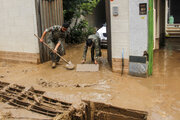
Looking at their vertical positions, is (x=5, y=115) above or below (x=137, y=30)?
below

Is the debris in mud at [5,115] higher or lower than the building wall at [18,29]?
lower

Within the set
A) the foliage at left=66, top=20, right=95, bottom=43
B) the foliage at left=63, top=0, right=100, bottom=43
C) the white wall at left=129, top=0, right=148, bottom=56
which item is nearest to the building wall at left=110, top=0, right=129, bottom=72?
the white wall at left=129, top=0, right=148, bottom=56

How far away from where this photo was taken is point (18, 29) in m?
8.10

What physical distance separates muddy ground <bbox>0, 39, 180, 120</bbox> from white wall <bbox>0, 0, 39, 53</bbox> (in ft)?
2.62

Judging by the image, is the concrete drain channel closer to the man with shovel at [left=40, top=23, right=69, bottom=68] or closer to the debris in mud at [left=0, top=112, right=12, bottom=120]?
the debris in mud at [left=0, top=112, right=12, bottom=120]

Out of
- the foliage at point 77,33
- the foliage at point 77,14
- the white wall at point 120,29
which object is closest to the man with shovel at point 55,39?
the white wall at point 120,29

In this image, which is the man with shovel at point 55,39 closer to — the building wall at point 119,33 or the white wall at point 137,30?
the building wall at point 119,33

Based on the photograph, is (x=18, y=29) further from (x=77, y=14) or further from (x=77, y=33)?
(x=77, y=33)

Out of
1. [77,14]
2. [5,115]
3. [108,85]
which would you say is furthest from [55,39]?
[5,115]

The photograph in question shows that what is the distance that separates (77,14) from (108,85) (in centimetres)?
575

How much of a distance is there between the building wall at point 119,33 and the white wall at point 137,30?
146 millimetres

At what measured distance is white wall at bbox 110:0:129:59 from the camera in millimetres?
5918

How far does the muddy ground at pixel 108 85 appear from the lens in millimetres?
4406

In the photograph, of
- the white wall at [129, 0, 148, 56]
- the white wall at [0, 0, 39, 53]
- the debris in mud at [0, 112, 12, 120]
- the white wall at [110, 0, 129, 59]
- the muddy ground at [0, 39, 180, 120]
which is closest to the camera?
the debris in mud at [0, 112, 12, 120]
